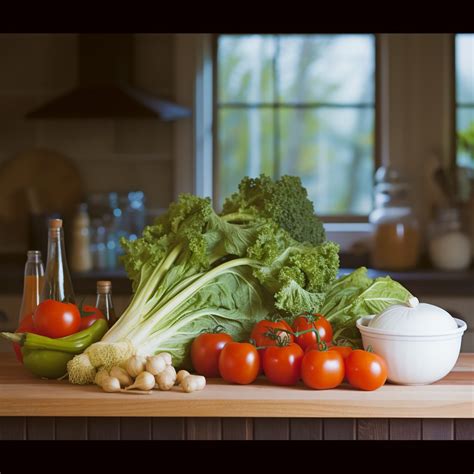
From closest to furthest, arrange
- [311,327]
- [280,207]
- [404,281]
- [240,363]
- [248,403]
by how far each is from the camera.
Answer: [248,403], [240,363], [311,327], [280,207], [404,281]

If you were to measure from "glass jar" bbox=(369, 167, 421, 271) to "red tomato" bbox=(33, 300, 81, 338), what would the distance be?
238 centimetres

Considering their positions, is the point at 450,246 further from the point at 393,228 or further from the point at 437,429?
the point at 437,429

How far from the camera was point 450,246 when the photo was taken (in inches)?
157

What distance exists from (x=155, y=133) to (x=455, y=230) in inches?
57.5

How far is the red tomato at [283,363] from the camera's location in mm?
1696

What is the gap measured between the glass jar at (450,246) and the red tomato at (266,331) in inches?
90.9

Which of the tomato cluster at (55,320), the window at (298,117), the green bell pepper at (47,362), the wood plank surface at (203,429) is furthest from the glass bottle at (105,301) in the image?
the window at (298,117)

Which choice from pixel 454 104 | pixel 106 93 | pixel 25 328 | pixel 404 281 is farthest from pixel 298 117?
pixel 25 328

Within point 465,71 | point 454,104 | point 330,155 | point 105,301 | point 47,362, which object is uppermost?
point 465,71

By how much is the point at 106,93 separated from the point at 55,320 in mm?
2351

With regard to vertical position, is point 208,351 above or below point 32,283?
below

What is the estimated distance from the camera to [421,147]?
168 inches
